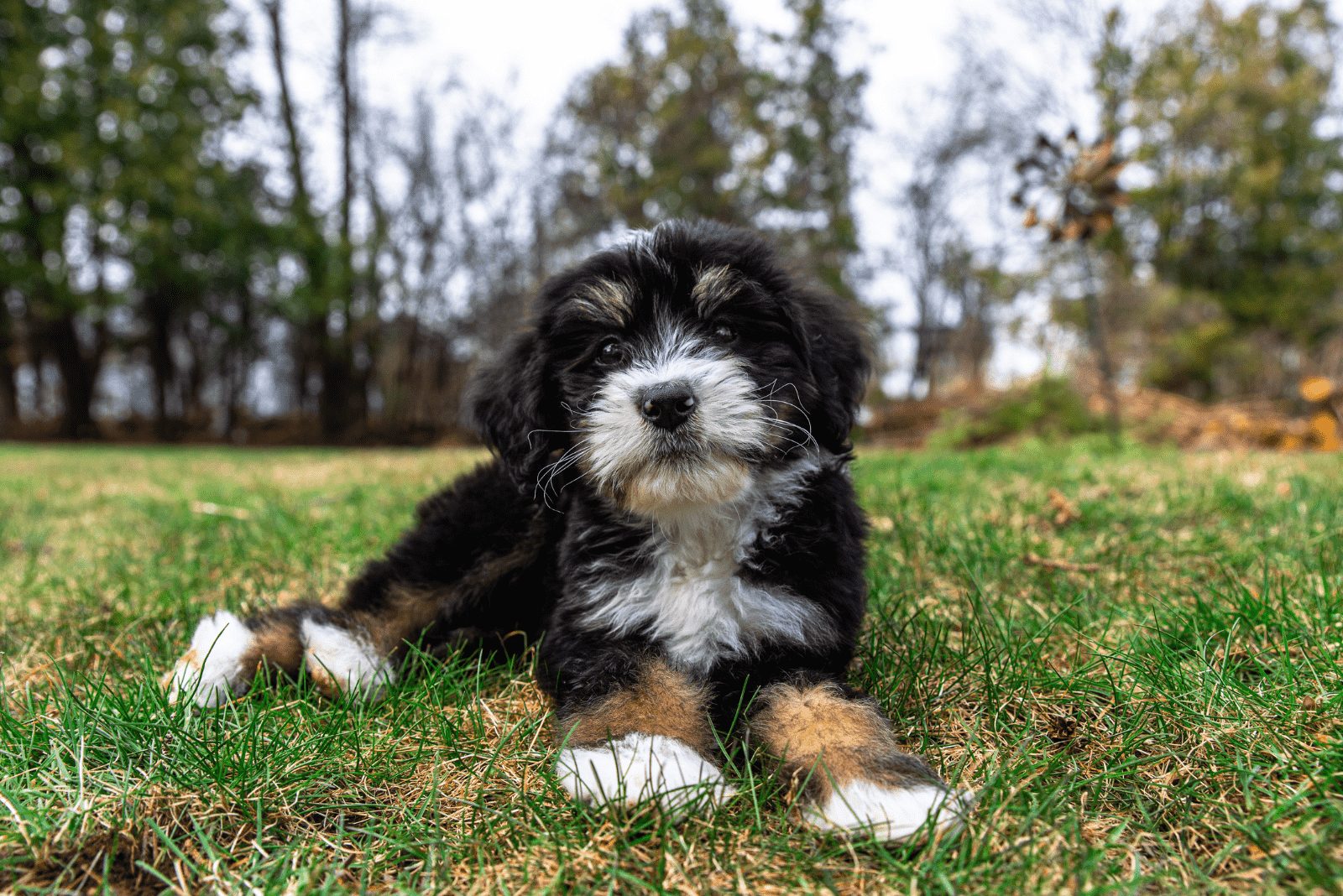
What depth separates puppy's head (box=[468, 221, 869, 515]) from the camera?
2.10 m

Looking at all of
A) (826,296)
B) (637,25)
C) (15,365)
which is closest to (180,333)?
(15,365)

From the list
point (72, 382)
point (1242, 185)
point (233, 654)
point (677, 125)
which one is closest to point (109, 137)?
point (72, 382)

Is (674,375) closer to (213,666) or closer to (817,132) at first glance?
(213,666)

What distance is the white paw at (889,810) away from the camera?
63.4 inches

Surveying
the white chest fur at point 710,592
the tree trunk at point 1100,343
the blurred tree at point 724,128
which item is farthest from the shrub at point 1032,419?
the white chest fur at point 710,592


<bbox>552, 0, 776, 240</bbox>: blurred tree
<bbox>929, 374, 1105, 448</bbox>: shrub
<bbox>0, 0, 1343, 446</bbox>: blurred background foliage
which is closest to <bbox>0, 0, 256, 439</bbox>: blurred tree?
<bbox>0, 0, 1343, 446</bbox>: blurred background foliage

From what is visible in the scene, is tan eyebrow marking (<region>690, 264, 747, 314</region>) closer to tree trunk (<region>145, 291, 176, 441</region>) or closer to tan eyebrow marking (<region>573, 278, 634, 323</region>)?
tan eyebrow marking (<region>573, 278, 634, 323</region>)

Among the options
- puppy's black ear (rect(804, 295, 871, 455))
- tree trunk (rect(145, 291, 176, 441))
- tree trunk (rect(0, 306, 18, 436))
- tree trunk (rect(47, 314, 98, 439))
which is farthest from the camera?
tree trunk (rect(145, 291, 176, 441))

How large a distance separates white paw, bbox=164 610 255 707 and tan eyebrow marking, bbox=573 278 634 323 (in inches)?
58.6

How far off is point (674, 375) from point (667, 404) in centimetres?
10

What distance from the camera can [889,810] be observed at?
5.39ft

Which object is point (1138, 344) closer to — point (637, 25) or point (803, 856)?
point (637, 25)

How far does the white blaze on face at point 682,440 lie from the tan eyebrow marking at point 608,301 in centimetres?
22

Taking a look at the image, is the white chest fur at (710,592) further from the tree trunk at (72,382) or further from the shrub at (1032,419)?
the tree trunk at (72,382)
